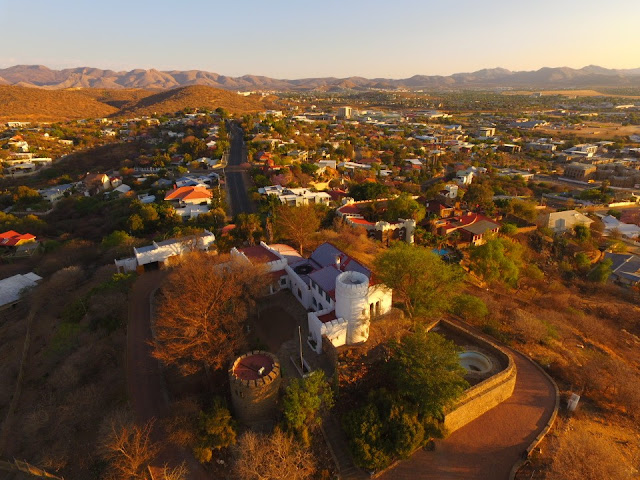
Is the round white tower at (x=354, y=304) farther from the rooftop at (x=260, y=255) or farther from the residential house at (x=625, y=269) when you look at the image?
the residential house at (x=625, y=269)

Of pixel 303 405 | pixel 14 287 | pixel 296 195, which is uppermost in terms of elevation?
pixel 303 405

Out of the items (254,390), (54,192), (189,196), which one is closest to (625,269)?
(254,390)

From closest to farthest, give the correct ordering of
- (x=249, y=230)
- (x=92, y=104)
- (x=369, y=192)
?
(x=249, y=230), (x=369, y=192), (x=92, y=104)

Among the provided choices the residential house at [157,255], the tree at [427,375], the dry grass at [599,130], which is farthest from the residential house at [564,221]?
the dry grass at [599,130]

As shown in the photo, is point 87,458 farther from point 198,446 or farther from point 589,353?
point 589,353

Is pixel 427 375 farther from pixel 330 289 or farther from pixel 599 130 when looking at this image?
pixel 599 130

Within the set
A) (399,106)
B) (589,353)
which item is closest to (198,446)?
(589,353)

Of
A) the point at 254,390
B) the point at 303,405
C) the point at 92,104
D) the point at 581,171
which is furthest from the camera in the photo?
the point at 92,104
